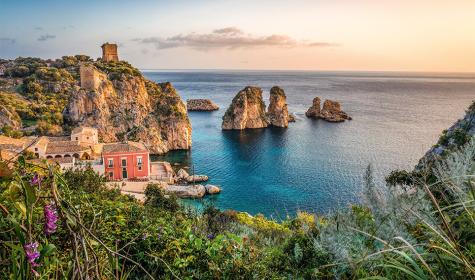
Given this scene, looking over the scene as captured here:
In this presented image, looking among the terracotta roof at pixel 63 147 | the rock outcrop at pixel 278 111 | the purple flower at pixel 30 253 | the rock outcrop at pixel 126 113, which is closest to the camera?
the purple flower at pixel 30 253

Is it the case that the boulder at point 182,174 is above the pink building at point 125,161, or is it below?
below

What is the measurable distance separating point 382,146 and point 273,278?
44.9 m

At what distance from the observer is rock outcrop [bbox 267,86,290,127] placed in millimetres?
59428

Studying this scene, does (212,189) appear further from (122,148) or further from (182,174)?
(122,148)

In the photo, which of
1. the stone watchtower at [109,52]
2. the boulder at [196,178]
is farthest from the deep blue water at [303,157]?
the stone watchtower at [109,52]

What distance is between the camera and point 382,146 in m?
43.8

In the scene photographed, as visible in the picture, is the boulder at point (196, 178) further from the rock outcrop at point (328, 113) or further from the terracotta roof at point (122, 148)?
the rock outcrop at point (328, 113)

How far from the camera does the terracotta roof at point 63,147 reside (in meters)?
28.8

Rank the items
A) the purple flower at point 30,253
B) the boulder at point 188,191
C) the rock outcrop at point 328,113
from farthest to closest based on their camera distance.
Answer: the rock outcrop at point 328,113
the boulder at point 188,191
the purple flower at point 30,253

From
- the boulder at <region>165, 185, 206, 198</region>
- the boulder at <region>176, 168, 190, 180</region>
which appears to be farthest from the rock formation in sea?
the boulder at <region>165, 185, 206, 198</region>

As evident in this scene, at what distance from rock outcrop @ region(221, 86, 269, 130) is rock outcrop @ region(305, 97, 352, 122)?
13.3 metres

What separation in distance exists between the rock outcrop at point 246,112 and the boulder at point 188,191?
2808cm

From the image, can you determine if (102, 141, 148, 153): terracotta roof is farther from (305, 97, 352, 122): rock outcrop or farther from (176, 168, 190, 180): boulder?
(305, 97, 352, 122): rock outcrop

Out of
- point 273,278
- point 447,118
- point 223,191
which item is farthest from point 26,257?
point 447,118
